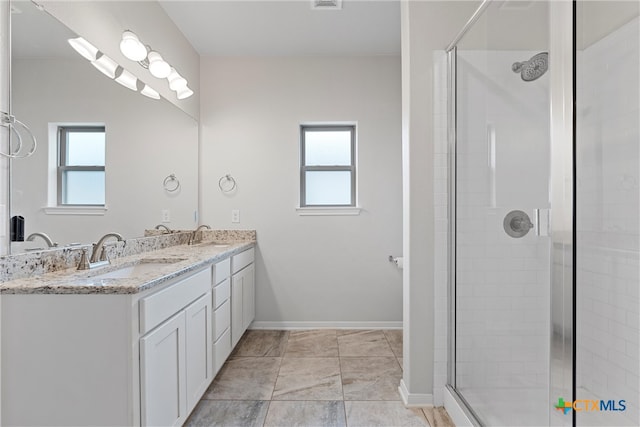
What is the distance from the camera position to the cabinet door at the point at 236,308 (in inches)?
106

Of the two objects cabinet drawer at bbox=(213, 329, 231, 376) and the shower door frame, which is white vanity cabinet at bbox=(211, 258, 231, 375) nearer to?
cabinet drawer at bbox=(213, 329, 231, 376)

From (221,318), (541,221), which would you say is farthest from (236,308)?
(541,221)

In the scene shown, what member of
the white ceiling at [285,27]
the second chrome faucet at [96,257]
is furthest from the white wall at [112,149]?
the white ceiling at [285,27]

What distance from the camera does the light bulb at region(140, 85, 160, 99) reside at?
2.55 meters

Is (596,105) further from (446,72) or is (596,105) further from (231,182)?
(231,182)

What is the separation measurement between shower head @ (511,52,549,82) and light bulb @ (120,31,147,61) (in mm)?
2143

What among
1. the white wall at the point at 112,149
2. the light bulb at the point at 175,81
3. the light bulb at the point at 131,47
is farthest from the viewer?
the light bulb at the point at 175,81

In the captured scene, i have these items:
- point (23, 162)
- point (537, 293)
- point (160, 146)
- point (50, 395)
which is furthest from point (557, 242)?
point (160, 146)

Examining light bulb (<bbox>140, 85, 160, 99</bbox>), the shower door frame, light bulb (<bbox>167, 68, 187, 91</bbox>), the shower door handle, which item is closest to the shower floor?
the shower door frame

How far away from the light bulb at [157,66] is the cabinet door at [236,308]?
1.52m

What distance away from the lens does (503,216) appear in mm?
1706

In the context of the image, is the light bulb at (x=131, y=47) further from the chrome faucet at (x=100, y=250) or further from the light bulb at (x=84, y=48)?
the chrome faucet at (x=100, y=250)

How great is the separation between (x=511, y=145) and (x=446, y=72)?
64cm

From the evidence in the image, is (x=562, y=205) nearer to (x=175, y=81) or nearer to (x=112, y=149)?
(x=112, y=149)
